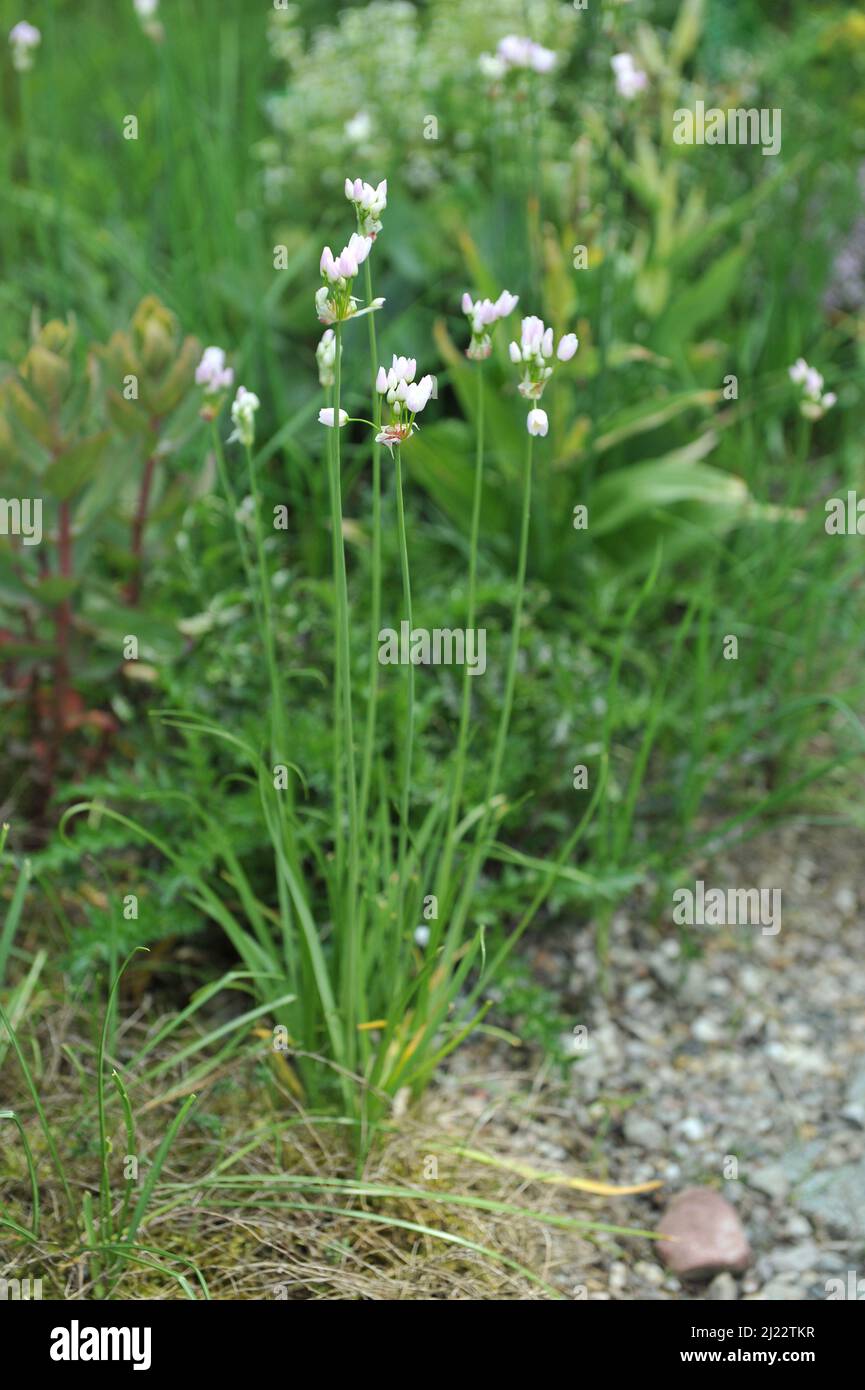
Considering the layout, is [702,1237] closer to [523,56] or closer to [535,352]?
[535,352]

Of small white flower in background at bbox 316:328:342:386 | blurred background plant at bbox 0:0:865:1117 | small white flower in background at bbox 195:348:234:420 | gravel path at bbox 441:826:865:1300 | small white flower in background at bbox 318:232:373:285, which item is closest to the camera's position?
small white flower in background at bbox 318:232:373:285

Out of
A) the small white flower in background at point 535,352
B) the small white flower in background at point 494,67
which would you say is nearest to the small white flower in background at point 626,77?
the small white flower in background at point 494,67

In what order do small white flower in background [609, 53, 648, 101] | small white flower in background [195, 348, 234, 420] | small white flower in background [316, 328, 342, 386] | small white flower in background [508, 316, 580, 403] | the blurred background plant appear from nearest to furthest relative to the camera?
1. small white flower in background [508, 316, 580, 403]
2. small white flower in background [316, 328, 342, 386]
3. small white flower in background [195, 348, 234, 420]
4. the blurred background plant
5. small white flower in background [609, 53, 648, 101]

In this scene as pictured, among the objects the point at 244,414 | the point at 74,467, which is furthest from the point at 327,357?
the point at 74,467

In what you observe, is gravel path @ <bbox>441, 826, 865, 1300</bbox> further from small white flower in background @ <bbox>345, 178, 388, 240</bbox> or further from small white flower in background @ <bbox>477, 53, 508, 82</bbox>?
small white flower in background @ <bbox>477, 53, 508, 82</bbox>

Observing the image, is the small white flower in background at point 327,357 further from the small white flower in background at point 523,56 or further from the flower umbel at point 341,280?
the small white flower in background at point 523,56

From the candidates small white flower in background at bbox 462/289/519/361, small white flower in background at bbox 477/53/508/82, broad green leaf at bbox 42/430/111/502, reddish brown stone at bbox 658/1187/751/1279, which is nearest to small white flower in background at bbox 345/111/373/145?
small white flower in background at bbox 477/53/508/82

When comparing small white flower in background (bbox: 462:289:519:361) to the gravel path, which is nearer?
small white flower in background (bbox: 462:289:519:361)
